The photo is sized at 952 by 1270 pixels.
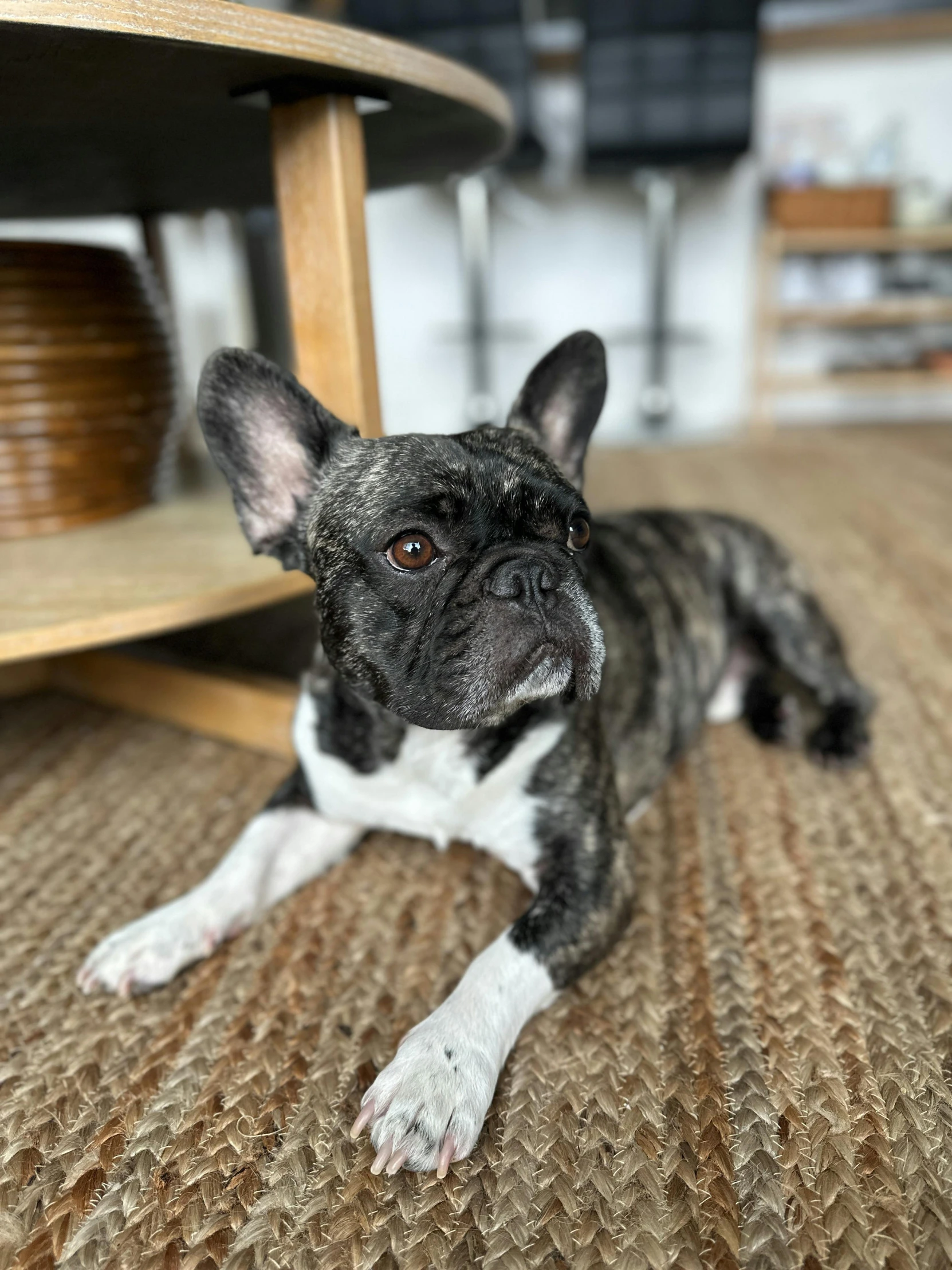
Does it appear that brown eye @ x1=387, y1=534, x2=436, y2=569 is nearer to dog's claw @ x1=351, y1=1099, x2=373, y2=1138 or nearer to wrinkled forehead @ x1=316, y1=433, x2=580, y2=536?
wrinkled forehead @ x1=316, y1=433, x2=580, y2=536

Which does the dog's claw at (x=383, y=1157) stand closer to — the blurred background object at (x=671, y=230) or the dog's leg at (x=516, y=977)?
the dog's leg at (x=516, y=977)

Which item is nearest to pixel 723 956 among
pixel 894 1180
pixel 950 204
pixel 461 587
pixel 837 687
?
pixel 894 1180

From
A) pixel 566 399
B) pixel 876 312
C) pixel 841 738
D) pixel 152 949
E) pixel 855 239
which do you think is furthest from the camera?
pixel 876 312

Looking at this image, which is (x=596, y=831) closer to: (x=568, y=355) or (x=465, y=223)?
(x=568, y=355)

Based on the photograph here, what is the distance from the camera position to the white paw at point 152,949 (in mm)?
877

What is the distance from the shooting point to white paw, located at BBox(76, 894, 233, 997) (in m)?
0.88

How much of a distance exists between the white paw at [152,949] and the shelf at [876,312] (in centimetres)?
399

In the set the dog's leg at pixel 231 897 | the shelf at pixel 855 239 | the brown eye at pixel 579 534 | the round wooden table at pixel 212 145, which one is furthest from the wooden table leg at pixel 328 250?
the shelf at pixel 855 239

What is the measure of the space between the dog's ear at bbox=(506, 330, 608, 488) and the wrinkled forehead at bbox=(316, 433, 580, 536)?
0.51ft

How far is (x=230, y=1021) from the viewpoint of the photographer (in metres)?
0.84

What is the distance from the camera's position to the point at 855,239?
393 cm

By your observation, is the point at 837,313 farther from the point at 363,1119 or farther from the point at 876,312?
the point at 363,1119

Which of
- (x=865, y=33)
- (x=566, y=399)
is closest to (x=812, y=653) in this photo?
(x=566, y=399)

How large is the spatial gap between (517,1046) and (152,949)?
0.38 meters
